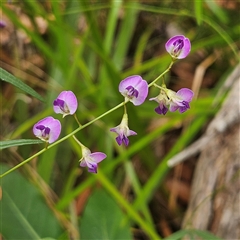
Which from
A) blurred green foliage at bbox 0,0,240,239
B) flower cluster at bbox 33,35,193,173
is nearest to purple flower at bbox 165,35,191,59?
flower cluster at bbox 33,35,193,173

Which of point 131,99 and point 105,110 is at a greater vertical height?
point 105,110

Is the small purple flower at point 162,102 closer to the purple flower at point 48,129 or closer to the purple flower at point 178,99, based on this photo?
the purple flower at point 178,99

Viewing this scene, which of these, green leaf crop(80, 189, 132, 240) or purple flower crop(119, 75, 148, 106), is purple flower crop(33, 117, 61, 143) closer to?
purple flower crop(119, 75, 148, 106)

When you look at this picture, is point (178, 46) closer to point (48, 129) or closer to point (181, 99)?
point (181, 99)

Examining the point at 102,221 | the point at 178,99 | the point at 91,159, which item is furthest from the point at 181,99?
the point at 102,221

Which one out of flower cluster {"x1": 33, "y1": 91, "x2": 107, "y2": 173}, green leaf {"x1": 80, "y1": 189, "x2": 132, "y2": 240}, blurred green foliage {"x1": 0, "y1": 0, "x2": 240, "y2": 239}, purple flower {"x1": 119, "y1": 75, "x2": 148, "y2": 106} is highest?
blurred green foliage {"x1": 0, "y1": 0, "x2": 240, "y2": 239}

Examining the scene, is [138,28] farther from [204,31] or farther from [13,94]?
[13,94]

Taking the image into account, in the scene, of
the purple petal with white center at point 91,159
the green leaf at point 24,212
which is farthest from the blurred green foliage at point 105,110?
the purple petal with white center at point 91,159
